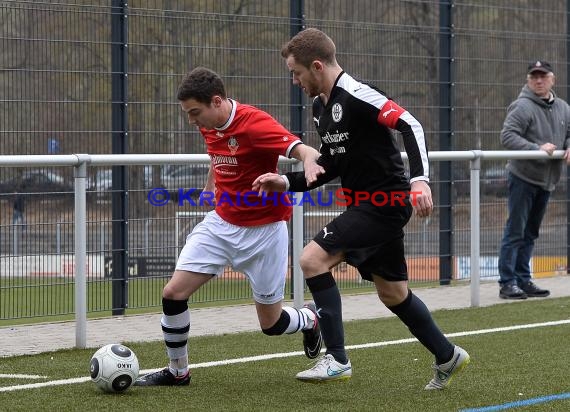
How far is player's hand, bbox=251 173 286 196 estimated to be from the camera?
6488mm

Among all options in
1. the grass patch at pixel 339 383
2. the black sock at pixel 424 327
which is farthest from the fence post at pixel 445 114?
the black sock at pixel 424 327

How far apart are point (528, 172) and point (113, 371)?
6.12 meters

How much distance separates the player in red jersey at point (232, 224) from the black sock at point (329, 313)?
66cm

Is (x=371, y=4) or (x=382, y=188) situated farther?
(x=371, y=4)

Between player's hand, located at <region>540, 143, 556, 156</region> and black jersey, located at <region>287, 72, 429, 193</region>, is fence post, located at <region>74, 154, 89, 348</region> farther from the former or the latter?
player's hand, located at <region>540, 143, 556, 156</region>

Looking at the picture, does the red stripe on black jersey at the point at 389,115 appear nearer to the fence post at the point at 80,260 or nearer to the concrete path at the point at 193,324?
the fence post at the point at 80,260

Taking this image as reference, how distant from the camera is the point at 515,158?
37.3ft

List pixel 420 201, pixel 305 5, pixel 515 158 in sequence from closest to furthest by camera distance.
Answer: pixel 420 201 < pixel 515 158 < pixel 305 5

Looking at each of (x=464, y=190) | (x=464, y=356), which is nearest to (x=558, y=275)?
(x=464, y=190)

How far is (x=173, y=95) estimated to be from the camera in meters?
11.4

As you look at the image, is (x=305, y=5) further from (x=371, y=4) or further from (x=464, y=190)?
(x=464, y=190)

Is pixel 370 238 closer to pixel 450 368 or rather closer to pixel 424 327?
pixel 424 327

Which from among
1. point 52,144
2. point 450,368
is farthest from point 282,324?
point 52,144

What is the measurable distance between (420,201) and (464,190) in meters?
6.84
